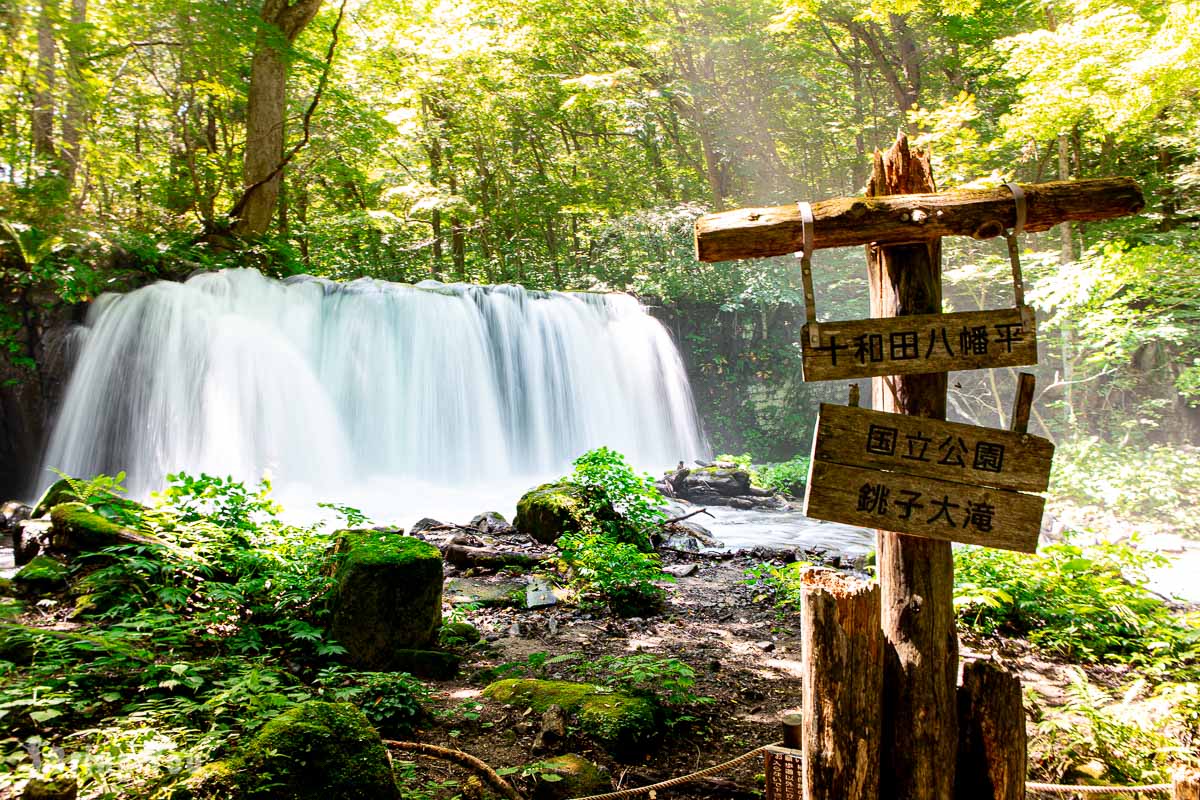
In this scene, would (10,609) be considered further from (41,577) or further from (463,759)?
(463,759)

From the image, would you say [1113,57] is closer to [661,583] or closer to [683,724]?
[661,583]

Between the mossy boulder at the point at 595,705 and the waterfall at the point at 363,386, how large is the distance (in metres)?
7.18

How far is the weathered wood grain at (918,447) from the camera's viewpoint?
2.02 metres

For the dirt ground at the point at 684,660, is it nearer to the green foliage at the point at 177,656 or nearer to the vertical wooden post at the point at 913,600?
the green foliage at the point at 177,656

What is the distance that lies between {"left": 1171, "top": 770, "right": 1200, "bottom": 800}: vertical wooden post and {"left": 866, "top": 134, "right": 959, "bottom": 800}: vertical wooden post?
0.52 meters

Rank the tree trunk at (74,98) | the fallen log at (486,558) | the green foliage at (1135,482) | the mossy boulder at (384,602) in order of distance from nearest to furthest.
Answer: the mossy boulder at (384,602), the fallen log at (486,558), the tree trunk at (74,98), the green foliage at (1135,482)

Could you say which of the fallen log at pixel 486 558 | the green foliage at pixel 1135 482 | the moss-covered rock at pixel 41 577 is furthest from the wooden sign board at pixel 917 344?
the green foliage at pixel 1135 482

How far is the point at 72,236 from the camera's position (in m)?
9.75

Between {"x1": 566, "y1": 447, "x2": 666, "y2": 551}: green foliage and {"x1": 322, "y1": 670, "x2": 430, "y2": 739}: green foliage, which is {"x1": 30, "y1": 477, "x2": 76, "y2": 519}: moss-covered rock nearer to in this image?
{"x1": 322, "y1": 670, "x2": 430, "y2": 739}: green foliage

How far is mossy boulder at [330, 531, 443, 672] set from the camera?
13.2 feet

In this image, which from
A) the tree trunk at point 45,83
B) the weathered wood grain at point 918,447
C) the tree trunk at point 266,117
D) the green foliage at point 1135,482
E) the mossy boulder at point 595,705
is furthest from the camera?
the tree trunk at point 266,117

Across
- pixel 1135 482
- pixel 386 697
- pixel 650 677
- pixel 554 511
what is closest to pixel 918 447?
pixel 650 677

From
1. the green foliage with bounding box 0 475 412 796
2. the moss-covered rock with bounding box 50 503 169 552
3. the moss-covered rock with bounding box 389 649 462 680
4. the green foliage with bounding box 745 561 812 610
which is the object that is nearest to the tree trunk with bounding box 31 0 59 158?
the green foliage with bounding box 0 475 412 796

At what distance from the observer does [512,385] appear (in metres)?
13.2
